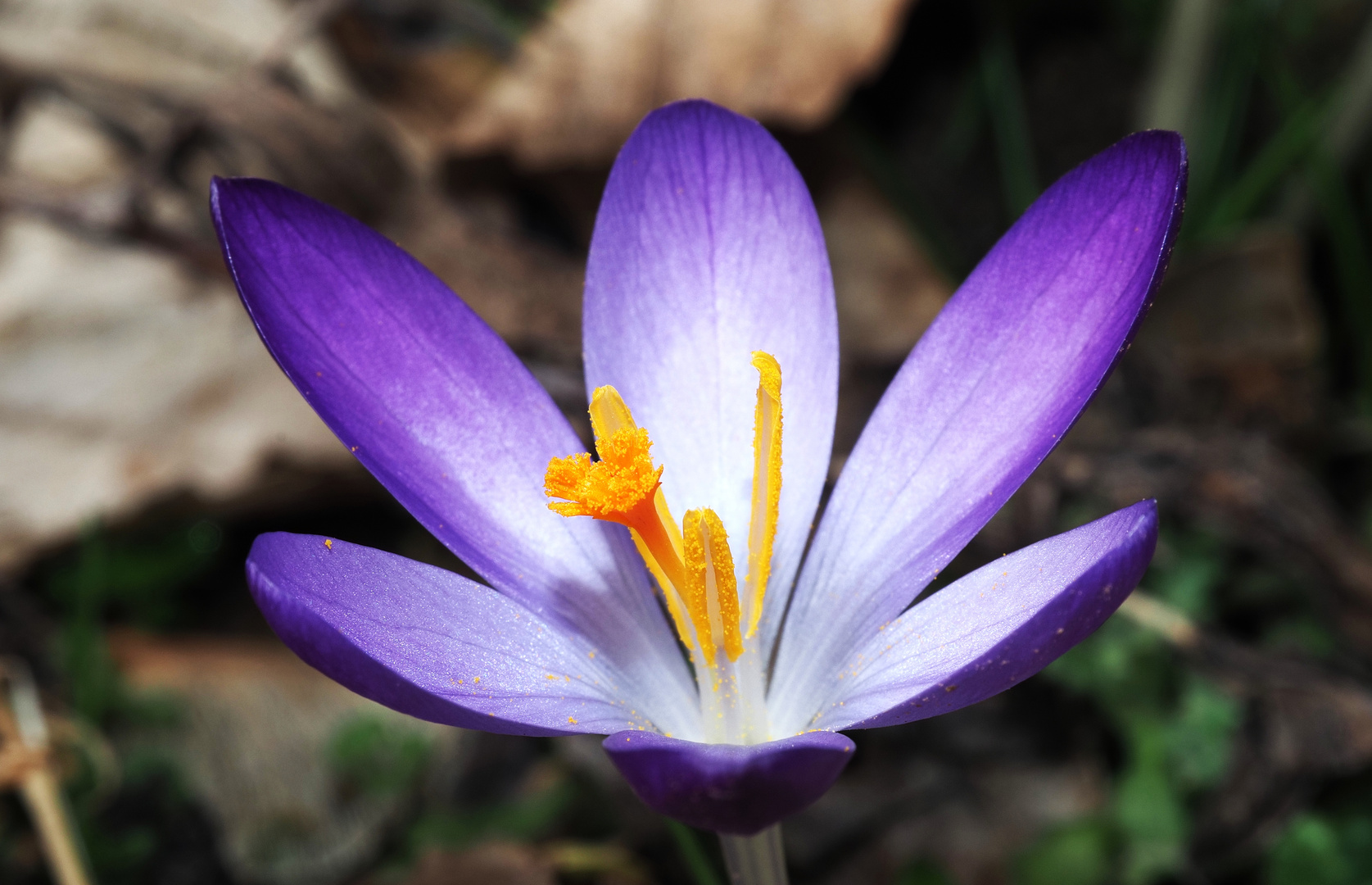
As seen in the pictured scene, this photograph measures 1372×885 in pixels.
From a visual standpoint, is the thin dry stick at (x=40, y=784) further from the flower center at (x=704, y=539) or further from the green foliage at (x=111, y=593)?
the flower center at (x=704, y=539)

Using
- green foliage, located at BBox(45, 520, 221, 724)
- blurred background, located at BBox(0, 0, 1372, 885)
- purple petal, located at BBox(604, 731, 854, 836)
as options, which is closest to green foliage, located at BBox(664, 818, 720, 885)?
blurred background, located at BBox(0, 0, 1372, 885)

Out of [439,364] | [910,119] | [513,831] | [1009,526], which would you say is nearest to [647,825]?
[513,831]

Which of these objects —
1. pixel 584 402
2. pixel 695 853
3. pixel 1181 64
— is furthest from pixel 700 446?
pixel 1181 64

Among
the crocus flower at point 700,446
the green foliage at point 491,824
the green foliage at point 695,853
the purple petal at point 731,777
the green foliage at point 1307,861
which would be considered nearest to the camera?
the purple petal at point 731,777

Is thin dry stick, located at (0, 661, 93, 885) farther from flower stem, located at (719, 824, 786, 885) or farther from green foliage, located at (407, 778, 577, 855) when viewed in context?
flower stem, located at (719, 824, 786, 885)

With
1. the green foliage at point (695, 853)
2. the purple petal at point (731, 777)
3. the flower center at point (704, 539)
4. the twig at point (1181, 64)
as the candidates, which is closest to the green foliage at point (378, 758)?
the green foliage at point (695, 853)
